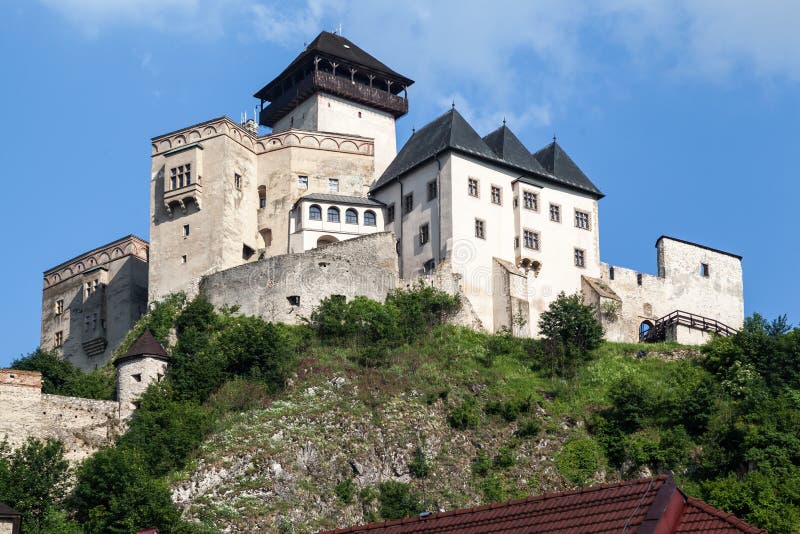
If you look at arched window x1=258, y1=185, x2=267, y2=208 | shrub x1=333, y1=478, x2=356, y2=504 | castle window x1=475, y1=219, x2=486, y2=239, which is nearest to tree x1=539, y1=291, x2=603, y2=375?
castle window x1=475, y1=219, x2=486, y2=239

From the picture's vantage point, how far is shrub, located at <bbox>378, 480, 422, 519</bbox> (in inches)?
1991

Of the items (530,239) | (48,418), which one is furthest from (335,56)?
(48,418)

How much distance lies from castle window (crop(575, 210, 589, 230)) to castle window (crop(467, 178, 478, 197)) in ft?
21.3

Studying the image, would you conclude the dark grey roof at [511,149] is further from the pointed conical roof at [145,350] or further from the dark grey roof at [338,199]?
the pointed conical roof at [145,350]

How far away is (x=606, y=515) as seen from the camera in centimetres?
2100

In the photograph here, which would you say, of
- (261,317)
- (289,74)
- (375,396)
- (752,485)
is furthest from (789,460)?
(289,74)

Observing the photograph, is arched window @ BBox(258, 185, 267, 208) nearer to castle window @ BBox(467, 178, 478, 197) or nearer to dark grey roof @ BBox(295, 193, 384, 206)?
dark grey roof @ BBox(295, 193, 384, 206)

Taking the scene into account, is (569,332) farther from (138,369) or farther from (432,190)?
(138,369)

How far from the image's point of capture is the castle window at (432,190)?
6881 cm

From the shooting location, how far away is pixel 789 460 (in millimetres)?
51469

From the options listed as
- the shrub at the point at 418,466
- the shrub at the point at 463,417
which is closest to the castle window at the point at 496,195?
the shrub at the point at 463,417

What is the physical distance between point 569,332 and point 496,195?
1023 centimetres

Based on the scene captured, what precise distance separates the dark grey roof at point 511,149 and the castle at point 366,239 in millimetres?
141

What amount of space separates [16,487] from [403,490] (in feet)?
47.3
